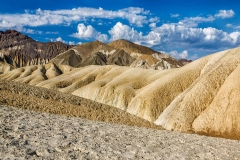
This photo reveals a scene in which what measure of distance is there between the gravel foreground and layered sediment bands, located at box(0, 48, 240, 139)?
23502 mm

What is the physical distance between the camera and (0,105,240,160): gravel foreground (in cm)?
1456

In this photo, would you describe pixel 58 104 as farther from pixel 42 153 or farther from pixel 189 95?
pixel 189 95

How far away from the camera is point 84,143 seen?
16766 mm

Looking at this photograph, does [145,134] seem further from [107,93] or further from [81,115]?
[107,93]

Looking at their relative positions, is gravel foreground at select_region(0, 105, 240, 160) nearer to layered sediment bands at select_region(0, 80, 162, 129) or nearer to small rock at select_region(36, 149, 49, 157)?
small rock at select_region(36, 149, 49, 157)

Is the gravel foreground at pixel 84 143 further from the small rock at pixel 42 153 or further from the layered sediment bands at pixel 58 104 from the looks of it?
the layered sediment bands at pixel 58 104

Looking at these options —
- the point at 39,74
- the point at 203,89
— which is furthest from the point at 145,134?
the point at 39,74

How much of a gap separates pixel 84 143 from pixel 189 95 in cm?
4050

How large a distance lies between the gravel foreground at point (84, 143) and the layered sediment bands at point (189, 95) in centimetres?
2350

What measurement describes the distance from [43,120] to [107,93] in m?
66.5

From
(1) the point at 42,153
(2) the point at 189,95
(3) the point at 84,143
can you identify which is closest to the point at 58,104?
(3) the point at 84,143

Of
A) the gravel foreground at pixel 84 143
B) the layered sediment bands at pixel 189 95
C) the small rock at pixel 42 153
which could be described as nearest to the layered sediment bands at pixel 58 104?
the gravel foreground at pixel 84 143

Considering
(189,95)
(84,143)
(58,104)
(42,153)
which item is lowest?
(42,153)

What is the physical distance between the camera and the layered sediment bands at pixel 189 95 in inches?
1726
